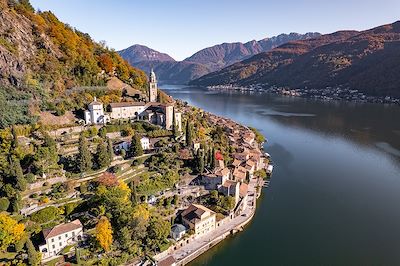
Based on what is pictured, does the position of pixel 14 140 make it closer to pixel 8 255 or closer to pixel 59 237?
pixel 8 255

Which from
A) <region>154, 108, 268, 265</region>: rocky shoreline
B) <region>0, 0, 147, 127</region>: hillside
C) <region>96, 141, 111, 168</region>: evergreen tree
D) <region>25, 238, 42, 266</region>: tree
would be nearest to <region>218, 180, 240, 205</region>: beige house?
<region>154, 108, 268, 265</region>: rocky shoreline

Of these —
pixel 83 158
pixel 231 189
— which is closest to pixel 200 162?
pixel 231 189

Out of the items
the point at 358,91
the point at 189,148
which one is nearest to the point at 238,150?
the point at 189,148

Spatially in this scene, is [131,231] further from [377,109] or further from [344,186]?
[377,109]

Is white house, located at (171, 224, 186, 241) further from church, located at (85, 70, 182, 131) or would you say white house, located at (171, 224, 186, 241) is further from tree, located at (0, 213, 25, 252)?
church, located at (85, 70, 182, 131)

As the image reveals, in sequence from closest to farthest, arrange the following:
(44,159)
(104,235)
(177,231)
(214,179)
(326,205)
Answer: (104,235) < (177,231) < (44,159) < (214,179) < (326,205)

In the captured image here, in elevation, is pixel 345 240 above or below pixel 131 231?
below
